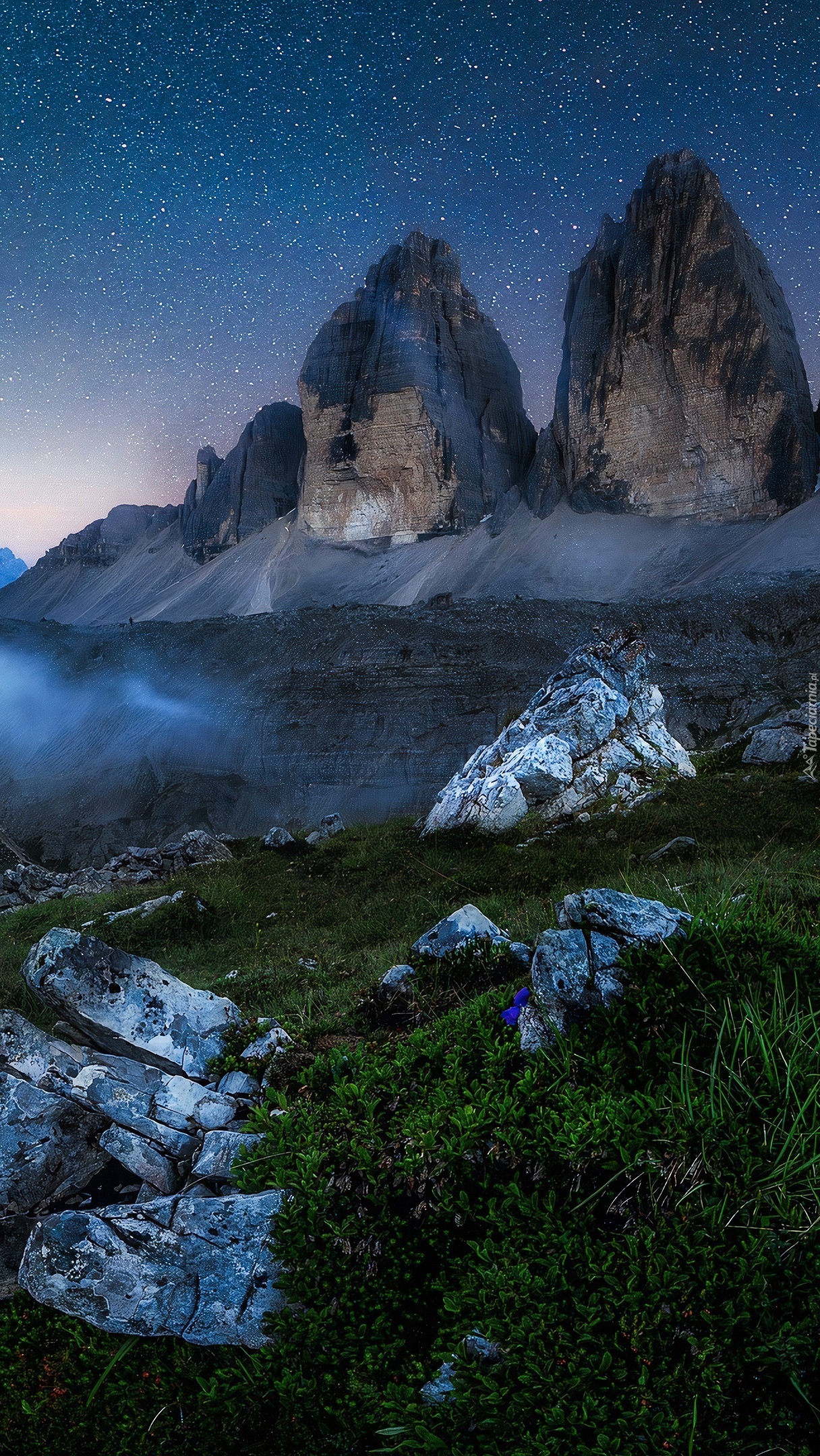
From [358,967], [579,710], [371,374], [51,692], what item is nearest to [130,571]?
[371,374]

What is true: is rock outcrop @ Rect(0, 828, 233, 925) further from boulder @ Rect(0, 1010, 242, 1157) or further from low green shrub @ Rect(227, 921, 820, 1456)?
low green shrub @ Rect(227, 921, 820, 1456)

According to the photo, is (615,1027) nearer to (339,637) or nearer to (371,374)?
(339,637)

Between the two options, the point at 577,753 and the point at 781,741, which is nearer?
the point at 781,741

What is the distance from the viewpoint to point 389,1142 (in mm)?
3002

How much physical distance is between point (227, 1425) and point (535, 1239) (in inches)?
51.2

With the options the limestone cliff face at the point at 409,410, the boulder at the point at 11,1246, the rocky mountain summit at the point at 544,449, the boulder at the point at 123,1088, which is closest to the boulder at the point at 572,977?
the boulder at the point at 123,1088

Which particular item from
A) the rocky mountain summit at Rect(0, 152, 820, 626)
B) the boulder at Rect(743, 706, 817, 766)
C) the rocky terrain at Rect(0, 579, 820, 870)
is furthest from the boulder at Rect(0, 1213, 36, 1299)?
the rocky mountain summit at Rect(0, 152, 820, 626)

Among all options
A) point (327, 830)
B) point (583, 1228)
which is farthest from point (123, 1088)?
point (327, 830)

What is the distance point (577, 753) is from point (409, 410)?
9073cm

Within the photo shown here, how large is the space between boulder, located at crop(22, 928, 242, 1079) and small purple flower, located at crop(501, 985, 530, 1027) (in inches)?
83.3

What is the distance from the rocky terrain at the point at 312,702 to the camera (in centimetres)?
4131

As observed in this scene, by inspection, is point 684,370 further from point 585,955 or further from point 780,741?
point 585,955

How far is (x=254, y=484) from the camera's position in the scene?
11850cm

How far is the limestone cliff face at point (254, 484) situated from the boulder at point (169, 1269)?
122150 millimetres
